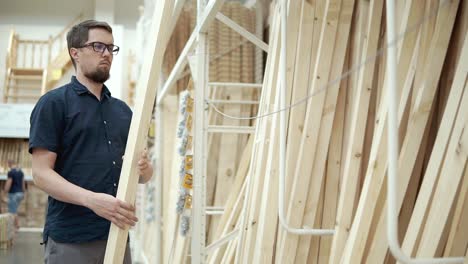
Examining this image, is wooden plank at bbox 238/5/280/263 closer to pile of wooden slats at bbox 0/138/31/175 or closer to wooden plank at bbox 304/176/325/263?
wooden plank at bbox 304/176/325/263

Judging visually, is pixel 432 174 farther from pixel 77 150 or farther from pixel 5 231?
pixel 5 231

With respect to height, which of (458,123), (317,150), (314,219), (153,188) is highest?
(458,123)

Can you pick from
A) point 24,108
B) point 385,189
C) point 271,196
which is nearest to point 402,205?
point 385,189

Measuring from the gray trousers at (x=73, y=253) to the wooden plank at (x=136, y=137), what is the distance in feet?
0.93

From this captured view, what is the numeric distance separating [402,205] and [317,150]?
0.60 meters

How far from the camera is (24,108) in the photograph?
13938 millimetres

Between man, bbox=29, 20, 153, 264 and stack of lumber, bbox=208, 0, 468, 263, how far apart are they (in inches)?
32.4

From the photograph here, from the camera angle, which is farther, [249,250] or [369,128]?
[249,250]

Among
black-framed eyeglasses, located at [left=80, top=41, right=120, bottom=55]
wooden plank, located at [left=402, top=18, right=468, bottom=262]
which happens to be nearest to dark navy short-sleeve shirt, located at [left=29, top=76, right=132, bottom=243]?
black-framed eyeglasses, located at [left=80, top=41, right=120, bottom=55]

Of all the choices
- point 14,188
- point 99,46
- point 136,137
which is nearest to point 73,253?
point 136,137

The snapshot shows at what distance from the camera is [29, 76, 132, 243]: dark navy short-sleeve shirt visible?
2.16m

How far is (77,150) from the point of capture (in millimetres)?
2227

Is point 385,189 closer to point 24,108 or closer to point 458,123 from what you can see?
point 458,123

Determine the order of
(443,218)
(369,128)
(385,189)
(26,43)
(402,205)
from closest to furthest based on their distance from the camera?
1. (443,218)
2. (385,189)
3. (402,205)
4. (369,128)
5. (26,43)
